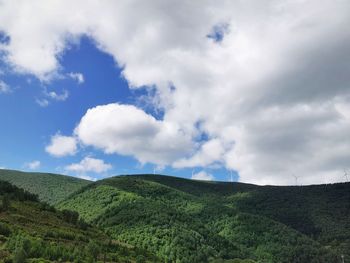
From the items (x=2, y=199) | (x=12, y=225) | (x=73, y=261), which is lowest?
(x=73, y=261)

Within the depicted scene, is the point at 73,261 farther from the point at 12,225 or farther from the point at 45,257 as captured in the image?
the point at 12,225

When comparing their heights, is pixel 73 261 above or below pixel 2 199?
below

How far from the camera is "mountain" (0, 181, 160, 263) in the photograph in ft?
293

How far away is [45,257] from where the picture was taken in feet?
292

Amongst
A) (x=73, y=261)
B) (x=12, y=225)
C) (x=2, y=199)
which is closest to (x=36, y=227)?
(x=12, y=225)

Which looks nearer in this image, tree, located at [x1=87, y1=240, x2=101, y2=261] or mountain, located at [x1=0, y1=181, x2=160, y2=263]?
mountain, located at [x1=0, y1=181, x2=160, y2=263]

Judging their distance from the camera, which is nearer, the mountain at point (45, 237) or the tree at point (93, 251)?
the mountain at point (45, 237)

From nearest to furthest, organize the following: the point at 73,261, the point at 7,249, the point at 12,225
→ the point at 7,249, the point at 73,261, the point at 12,225

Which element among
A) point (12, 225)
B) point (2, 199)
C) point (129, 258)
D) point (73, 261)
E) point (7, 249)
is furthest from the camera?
point (2, 199)

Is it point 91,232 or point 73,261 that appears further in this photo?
point 91,232

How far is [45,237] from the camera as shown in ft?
371

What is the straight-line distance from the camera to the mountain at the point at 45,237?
89438mm

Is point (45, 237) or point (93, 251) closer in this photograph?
point (93, 251)

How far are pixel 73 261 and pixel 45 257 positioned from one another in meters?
6.15
